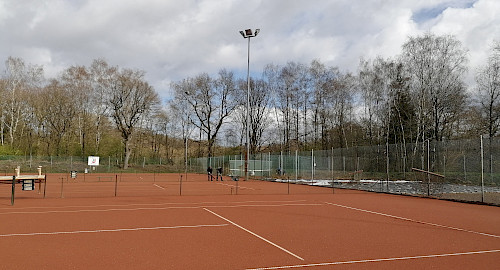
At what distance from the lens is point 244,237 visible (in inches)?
295

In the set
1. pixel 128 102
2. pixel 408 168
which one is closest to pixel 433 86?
pixel 408 168

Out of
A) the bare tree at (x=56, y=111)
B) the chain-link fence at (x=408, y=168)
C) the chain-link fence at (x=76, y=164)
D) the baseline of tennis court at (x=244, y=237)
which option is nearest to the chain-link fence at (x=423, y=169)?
the chain-link fence at (x=408, y=168)

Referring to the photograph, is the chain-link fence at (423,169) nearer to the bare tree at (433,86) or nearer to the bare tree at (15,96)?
the bare tree at (433,86)

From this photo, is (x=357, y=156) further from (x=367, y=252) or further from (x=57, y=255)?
(x=57, y=255)

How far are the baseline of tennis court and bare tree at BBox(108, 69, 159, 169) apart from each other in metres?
37.3

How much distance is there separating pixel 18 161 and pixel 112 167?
10352mm

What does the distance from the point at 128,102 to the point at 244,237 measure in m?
44.8

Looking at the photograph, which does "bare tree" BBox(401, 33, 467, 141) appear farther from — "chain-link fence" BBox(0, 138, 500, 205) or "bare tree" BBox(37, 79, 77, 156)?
"bare tree" BBox(37, 79, 77, 156)

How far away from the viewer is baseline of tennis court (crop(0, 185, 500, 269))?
18.6 feet

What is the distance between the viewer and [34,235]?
756cm

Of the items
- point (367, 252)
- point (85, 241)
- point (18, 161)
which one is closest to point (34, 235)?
point (85, 241)

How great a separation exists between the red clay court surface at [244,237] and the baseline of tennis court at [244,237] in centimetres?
2

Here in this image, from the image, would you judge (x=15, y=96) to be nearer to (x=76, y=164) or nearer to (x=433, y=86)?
(x=76, y=164)

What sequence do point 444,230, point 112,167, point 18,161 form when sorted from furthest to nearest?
point 112,167
point 18,161
point 444,230
